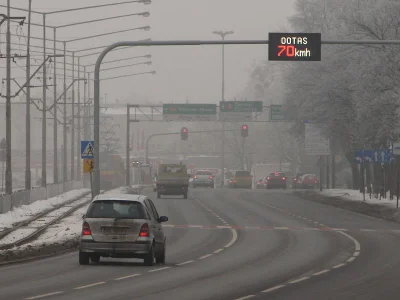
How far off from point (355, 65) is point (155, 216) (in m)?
41.9

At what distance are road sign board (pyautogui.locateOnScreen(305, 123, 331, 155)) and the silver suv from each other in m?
A: 57.1

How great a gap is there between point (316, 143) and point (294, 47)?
152 ft

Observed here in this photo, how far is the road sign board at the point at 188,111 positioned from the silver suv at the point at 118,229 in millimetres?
87434

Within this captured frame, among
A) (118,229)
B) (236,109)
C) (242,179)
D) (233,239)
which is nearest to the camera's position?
(118,229)

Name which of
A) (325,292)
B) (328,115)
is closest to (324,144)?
(328,115)

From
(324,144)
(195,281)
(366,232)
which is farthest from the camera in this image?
(324,144)

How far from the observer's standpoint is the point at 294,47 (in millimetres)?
34562

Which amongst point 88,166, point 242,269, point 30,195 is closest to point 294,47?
point 242,269

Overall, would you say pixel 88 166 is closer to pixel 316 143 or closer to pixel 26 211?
pixel 26 211

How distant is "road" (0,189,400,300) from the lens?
700 inches

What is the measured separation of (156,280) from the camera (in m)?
20.1

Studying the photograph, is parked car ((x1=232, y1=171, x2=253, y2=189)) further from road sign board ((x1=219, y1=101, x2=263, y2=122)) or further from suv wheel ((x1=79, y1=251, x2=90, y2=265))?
suv wheel ((x1=79, y1=251, x2=90, y2=265))

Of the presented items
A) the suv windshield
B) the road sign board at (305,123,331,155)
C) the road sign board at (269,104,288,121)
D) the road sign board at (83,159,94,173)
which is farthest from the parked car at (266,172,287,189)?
the road sign board at (83,159,94,173)

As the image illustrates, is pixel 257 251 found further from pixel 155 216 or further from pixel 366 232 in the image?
pixel 366 232
